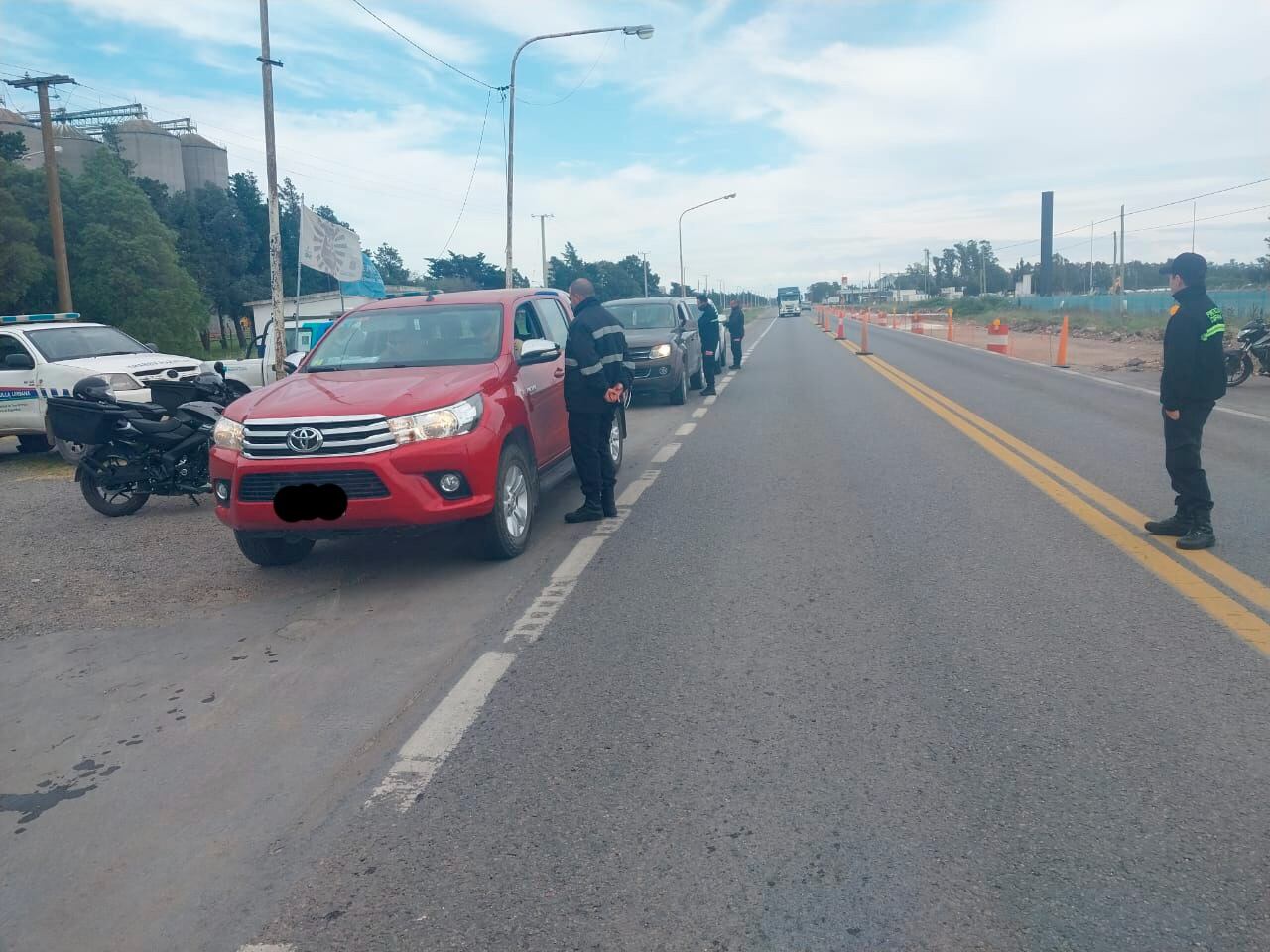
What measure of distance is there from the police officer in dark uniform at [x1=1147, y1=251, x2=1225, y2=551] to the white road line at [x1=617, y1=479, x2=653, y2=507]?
4.16 meters

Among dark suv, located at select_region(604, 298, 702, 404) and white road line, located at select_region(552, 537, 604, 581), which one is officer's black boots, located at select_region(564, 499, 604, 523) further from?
dark suv, located at select_region(604, 298, 702, 404)

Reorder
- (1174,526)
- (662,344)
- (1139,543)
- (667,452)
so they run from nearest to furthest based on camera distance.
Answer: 1. (1139,543)
2. (1174,526)
3. (667,452)
4. (662,344)

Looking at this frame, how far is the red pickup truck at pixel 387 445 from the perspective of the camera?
648 cm

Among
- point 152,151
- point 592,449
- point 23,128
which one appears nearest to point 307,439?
point 592,449

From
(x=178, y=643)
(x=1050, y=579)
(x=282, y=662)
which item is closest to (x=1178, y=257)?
(x=1050, y=579)

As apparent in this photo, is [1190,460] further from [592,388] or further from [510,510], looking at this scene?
[510,510]

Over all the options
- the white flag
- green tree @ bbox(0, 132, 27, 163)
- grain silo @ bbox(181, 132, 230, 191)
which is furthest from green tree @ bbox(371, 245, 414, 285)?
the white flag

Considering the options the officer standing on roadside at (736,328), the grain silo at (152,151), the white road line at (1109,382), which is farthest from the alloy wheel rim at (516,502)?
the grain silo at (152,151)

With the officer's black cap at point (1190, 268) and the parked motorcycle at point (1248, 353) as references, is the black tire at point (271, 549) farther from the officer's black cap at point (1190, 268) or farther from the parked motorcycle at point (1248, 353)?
the parked motorcycle at point (1248, 353)

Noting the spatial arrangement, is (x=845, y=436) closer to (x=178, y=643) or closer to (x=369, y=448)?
(x=369, y=448)

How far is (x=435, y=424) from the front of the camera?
662cm

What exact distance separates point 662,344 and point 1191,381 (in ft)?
35.3

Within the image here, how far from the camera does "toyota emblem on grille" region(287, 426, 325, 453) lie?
648 cm

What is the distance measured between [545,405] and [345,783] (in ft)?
15.8
